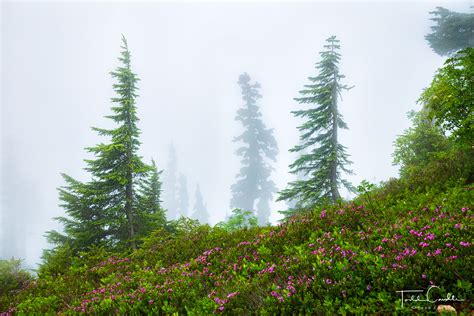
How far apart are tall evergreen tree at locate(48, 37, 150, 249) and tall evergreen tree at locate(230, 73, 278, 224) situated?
31.3 metres

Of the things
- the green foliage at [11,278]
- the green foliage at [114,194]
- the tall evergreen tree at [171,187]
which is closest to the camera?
the green foliage at [11,278]

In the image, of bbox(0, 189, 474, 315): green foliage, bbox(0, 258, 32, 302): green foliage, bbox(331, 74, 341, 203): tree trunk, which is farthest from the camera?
bbox(331, 74, 341, 203): tree trunk

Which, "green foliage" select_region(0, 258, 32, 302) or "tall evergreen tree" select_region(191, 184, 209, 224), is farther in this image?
"tall evergreen tree" select_region(191, 184, 209, 224)

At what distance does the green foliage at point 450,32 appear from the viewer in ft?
65.1

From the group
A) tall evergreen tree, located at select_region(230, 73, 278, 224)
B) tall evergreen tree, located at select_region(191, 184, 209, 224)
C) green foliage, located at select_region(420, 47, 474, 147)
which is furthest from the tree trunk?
tall evergreen tree, located at select_region(191, 184, 209, 224)

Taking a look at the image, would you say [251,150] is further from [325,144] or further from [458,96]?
[458,96]

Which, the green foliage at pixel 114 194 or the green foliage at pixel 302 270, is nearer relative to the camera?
the green foliage at pixel 302 270

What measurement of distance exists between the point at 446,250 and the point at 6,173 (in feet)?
356

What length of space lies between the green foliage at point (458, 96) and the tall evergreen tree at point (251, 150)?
3602cm

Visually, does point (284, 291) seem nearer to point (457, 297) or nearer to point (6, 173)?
point (457, 297)

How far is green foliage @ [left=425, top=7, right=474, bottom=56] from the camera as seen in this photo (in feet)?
65.1
